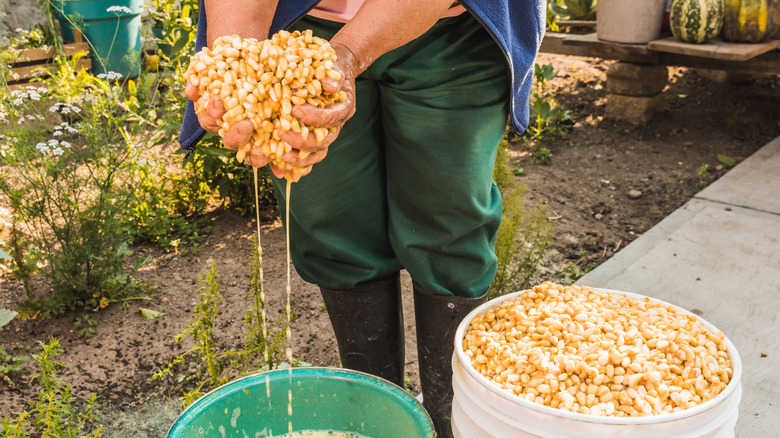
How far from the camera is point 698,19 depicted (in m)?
3.47

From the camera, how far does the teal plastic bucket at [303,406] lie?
1.38 meters

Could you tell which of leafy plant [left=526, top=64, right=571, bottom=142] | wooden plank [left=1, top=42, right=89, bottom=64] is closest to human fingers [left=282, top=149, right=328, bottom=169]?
leafy plant [left=526, top=64, right=571, bottom=142]

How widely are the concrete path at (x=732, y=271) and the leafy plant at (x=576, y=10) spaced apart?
182 cm

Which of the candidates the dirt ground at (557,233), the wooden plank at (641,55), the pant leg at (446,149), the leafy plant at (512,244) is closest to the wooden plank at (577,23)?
the dirt ground at (557,233)

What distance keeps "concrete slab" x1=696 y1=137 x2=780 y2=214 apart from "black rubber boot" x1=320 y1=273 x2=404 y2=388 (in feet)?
6.33

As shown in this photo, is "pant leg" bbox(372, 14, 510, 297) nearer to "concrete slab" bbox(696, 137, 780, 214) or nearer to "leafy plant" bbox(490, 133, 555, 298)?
"leafy plant" bbox(490, 133, 555, 298)

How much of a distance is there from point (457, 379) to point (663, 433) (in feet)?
1.17

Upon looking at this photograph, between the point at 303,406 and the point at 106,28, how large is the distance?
357cm

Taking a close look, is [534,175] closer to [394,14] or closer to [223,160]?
[223,160]

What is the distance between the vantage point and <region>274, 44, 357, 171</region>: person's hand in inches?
45.6

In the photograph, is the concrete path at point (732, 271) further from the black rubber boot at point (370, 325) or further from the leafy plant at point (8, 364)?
the leafy plant at point (8, 364)

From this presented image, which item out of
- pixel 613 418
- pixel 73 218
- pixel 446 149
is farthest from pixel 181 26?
pixel 613 418

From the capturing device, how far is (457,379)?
4.22 feet

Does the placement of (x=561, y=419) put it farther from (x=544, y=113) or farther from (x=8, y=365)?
(x=544, y=113)
